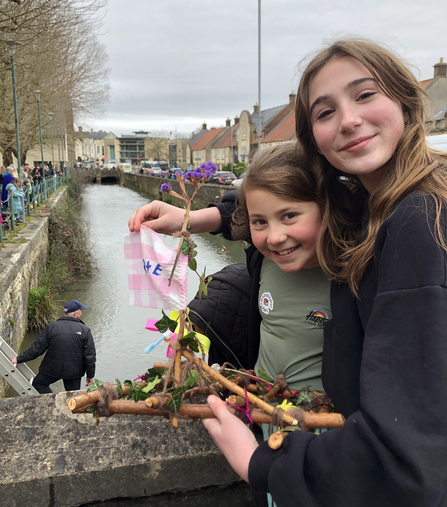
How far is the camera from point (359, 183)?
132 cm

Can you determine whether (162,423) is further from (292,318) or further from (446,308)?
(446,308)

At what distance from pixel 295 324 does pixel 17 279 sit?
5.99 metres

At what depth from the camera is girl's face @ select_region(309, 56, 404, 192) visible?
107 cm

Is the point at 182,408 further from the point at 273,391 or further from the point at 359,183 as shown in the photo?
the point at 359,183

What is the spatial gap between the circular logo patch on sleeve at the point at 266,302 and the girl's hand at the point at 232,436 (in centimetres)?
56

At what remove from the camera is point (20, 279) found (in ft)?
22.2

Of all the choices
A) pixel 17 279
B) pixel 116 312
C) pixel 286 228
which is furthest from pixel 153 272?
pixel 116 312

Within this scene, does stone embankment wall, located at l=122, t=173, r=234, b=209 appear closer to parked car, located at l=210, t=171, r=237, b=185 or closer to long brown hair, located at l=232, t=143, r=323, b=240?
parked car, located at l=210, t=171, r=237, b=185

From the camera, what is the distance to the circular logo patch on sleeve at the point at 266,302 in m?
1.57

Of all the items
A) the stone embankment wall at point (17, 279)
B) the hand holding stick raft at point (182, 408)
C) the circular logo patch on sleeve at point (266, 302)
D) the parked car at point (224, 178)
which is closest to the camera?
the hand holding stick raft at point (182, 408)

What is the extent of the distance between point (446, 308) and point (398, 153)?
461 mm

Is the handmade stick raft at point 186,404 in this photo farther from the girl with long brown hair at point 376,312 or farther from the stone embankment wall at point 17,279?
the stone embankment wall at point 17,279

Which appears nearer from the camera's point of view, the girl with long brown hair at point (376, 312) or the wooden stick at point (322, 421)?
the girl with long brown hair at point (376, 312)

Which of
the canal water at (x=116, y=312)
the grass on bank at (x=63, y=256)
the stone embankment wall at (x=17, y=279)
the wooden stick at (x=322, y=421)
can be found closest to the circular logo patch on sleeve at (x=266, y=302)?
the wooden stick at (x=322, y=421)
